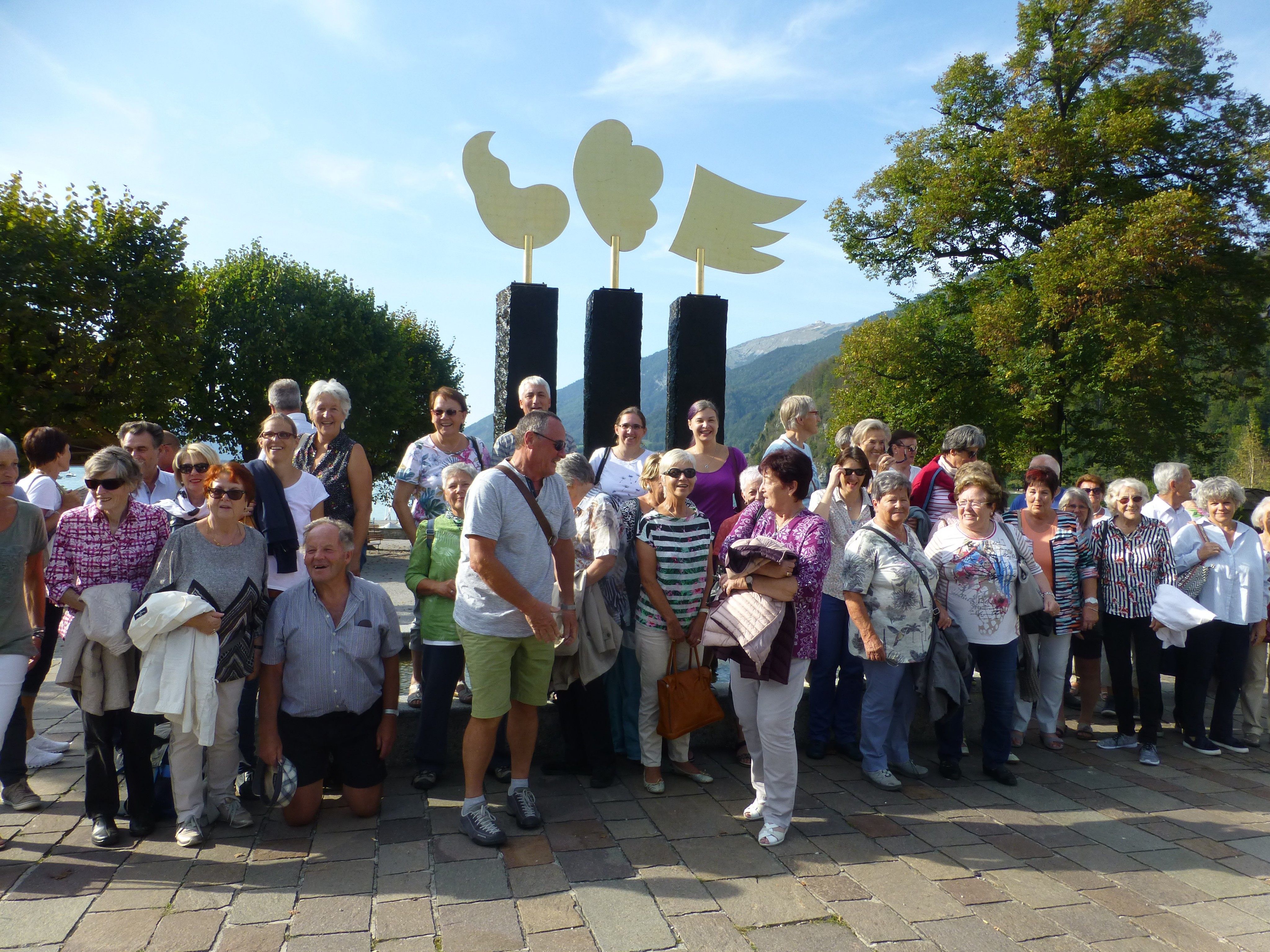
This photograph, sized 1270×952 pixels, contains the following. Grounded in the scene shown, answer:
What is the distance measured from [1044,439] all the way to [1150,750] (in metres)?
13.7

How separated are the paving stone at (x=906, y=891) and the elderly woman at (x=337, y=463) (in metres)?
2.97

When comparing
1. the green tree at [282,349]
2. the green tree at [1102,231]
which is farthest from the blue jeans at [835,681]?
the green tree at [282,349]

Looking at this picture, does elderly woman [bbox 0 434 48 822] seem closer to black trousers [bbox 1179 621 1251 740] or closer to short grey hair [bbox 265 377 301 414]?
short grey hair [bbox 265 377 301 414]

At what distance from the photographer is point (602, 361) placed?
6.82m

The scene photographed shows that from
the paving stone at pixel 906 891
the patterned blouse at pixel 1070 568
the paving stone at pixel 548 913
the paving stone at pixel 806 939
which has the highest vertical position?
the patterned blouse at pixel 1070 568

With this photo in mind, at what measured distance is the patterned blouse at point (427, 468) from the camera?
469cm

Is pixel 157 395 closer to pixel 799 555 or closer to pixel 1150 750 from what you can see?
pixel 799 555

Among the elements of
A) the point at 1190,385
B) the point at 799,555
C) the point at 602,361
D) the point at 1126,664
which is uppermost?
the point at 1190,385

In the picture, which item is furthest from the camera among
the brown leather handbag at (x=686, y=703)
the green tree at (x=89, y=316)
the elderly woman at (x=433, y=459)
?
the green tree at (x=89, y=316)

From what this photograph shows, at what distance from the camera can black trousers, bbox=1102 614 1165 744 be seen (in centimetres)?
506

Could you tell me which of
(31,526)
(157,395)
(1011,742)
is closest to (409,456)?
(31,526)

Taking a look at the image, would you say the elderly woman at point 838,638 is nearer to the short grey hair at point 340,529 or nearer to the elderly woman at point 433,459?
the elderly woman at point 433,459

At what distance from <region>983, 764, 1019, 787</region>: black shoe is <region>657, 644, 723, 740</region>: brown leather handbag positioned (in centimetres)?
170

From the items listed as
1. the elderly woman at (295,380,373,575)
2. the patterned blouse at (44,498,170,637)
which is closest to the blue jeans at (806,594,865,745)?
the elderly woman at (295,380,373,575)
